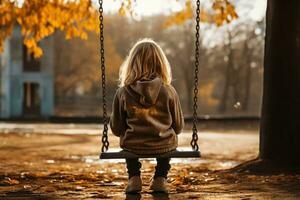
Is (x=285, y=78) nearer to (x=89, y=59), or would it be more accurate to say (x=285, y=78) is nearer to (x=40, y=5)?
(x=40, y=5)

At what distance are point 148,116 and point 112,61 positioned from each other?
43.6m

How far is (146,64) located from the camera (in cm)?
597

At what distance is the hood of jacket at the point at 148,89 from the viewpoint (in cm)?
585

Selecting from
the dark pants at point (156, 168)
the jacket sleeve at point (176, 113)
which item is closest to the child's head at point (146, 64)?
the jacket sleeve at point (176, 113)

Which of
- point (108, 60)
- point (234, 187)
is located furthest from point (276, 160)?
point (108, 60)

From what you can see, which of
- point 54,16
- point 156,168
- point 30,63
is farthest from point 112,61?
point 156,168

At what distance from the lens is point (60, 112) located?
50.1 meters

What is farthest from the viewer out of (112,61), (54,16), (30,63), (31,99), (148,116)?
(112,61)

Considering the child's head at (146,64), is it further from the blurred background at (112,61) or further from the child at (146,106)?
the blurred background at (112,61)

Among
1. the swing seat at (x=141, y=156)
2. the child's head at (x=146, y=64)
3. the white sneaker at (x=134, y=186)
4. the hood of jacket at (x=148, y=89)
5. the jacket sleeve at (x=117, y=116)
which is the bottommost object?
the white sneaker at (x=134, y=186)

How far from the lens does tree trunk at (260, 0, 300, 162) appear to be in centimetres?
833

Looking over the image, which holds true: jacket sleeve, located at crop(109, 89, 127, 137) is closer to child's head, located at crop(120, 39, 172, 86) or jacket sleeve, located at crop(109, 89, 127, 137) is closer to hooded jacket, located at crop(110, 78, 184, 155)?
hooded jacket, located at crop(110, 78, 184, 155)

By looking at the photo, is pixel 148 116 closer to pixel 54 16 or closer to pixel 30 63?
pixel 54 16

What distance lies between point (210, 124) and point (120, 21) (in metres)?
29.5
